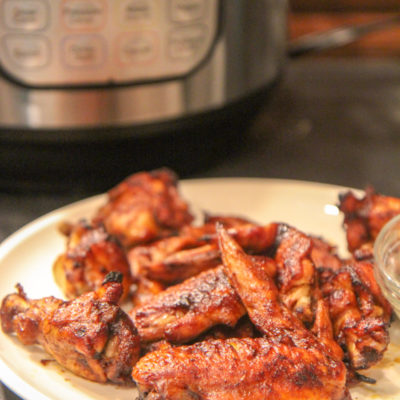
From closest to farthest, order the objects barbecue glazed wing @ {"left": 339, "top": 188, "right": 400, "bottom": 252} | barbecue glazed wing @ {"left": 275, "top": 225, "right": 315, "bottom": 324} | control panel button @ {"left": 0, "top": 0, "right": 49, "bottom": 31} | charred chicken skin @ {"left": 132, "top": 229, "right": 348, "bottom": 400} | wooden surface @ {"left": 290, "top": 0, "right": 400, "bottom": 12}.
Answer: charred chicken skin @ {"left": 132, "top": 229, "right": 348, "bottom": 400} → barbecue glazed wing @ {"left": 275, "top": 225, "right": 315, "bottom": 324} → barbecue glazed wing @ {"left": 339, "top": 188, "right": 400, "bottom": 252} → control panel button @ {"left": 0, "top": 0, "right": 49, "bottom": 31} → wooden surface @ {"left": 290, "top": 0, "right": 400, "bottom": 12}

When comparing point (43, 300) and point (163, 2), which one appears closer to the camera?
point (43, 300)

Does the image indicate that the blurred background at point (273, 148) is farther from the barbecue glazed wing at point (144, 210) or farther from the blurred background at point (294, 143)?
the barbecue glazed wing at point (144, 210)

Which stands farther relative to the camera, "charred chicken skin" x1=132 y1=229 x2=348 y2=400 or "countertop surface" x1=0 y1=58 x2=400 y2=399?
"countertop surface" x1=0 y1=58 x2=400 y2=399

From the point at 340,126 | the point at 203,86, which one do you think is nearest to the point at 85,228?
the point at 203,86

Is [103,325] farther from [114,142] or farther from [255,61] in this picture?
[255,61]

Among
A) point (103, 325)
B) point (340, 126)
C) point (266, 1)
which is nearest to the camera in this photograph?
point (103, 325)

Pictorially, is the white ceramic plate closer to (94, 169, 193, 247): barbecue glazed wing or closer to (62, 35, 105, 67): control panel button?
(94, 169, 193, 247): barbecue glazed wing

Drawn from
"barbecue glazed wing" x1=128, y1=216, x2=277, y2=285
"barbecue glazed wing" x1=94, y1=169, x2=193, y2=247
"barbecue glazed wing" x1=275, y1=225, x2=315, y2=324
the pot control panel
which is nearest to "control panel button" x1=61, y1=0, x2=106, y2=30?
the pot control panel
